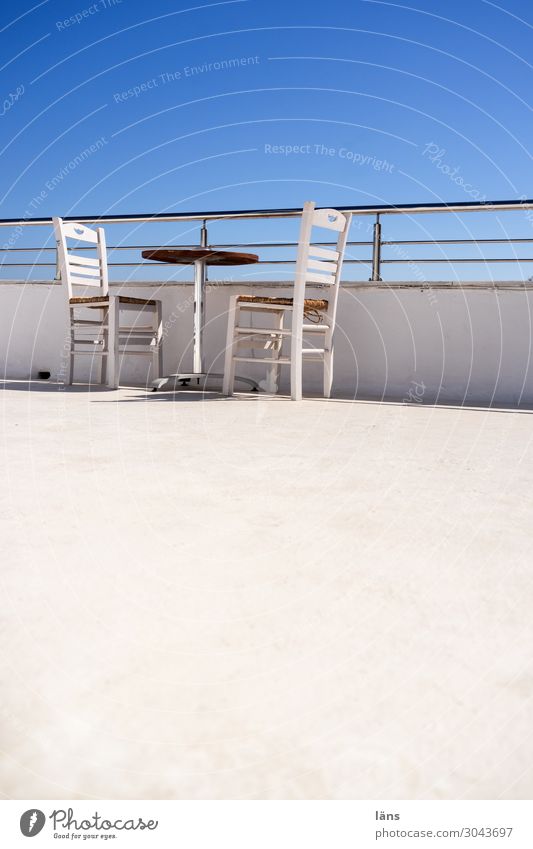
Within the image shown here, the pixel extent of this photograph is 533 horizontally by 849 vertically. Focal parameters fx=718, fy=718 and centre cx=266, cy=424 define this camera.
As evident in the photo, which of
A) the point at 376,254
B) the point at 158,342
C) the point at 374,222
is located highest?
the point at 374,222

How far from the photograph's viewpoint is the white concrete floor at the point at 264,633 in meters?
0.54

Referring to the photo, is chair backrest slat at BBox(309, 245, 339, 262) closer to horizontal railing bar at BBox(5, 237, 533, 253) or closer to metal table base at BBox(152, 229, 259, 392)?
horizontal railing bar at BBox(5, 237, 533, 253)

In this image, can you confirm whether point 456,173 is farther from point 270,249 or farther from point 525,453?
point 525,453

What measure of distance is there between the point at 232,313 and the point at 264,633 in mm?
2871

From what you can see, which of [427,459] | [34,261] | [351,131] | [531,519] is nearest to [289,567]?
[531,519]

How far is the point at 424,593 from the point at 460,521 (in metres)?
0.38

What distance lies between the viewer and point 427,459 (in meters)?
1.91

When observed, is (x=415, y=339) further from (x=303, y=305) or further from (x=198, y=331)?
(x=198, y=331)

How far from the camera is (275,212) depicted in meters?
4.23

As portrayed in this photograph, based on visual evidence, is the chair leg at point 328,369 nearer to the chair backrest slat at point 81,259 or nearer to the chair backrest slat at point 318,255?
the chair backrest slat at point 318,255

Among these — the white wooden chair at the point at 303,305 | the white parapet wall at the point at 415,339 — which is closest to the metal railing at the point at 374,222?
the white parapet wall at the point at 415,339
